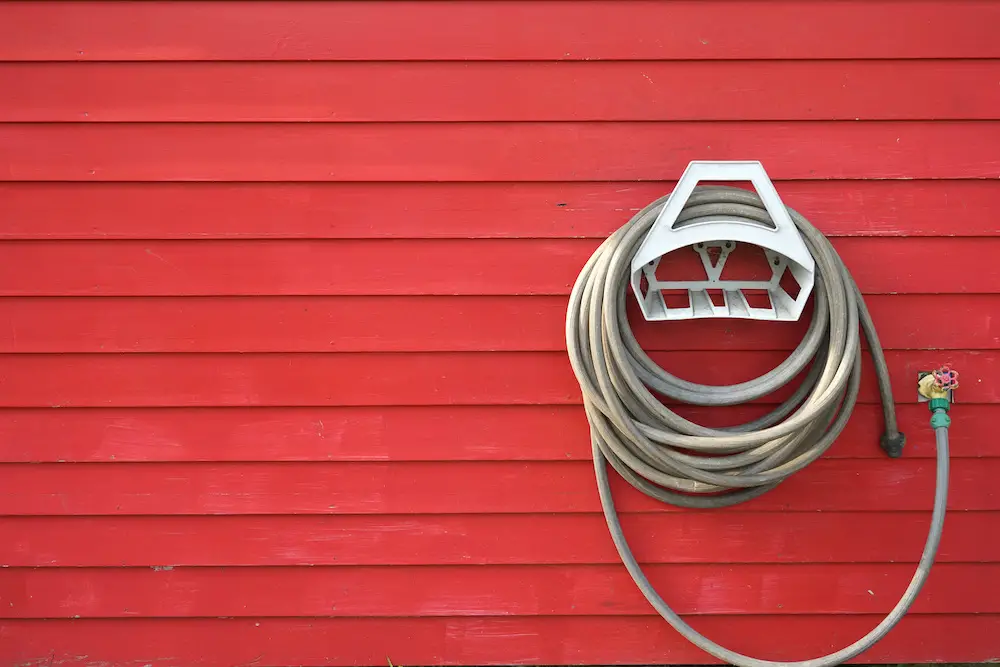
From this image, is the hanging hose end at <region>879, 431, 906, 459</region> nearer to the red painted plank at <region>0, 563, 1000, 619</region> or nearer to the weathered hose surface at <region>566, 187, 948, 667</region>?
the weathered hose surface at <region>566, 187, 948, 667</region>

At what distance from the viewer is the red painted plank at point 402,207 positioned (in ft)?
6.97

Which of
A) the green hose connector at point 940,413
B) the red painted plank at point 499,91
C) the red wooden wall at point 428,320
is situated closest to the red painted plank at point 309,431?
the red wooden wall at point 428,320

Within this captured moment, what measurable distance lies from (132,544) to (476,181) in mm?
1492

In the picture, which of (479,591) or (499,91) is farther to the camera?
(479,591)

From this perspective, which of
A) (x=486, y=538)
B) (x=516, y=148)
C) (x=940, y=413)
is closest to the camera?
(x=940, y=413)

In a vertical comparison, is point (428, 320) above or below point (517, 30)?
below

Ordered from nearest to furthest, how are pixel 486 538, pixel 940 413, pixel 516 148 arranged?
pixel 940 413
pixel 516 148
pixel 486 538

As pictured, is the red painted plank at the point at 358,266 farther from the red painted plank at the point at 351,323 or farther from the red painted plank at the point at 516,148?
the red painted plank at the point at 516,148

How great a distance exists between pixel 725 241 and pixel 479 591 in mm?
1260

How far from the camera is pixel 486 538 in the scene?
2.21m

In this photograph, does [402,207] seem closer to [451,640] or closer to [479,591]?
[479,591]

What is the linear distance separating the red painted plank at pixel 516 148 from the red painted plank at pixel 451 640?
134 centimetres

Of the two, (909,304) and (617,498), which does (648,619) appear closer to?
(617,498)

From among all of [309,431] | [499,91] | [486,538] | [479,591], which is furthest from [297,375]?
[499,91]
